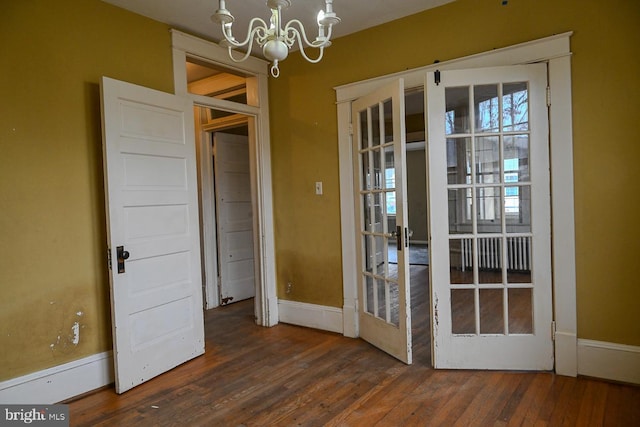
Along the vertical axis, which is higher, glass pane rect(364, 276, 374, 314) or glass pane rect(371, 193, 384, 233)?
glass pane rect(371, 193, 384, 233)

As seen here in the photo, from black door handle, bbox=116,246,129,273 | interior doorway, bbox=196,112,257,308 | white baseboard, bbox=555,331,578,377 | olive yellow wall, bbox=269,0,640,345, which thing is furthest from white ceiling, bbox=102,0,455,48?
white baseboard, bbox=555,331,578,377

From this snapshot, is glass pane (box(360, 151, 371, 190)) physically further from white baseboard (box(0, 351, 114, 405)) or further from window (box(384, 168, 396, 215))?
white baseboard (box(0, 351, 114, 405))

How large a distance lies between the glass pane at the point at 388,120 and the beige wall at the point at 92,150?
543 mm

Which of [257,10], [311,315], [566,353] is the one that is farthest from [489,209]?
[257,10]

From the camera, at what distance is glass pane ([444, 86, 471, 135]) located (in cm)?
269

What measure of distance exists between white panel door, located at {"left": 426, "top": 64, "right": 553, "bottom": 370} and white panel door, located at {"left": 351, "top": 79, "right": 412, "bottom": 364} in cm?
22

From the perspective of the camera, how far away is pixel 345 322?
3.48m

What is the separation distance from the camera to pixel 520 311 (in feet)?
8.86

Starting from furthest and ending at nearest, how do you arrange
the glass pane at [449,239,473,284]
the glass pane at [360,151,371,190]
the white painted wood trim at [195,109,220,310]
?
the white painted wood trim at [195,109,220,310]
the glass pane at [360,151,371,190]
the glass pane at [449,239,473,284]

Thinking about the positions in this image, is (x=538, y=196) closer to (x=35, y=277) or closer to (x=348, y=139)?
(x=348, y=139)

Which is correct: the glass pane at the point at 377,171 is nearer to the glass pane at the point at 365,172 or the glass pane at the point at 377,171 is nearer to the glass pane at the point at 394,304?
the glass pane at the point at 365,172

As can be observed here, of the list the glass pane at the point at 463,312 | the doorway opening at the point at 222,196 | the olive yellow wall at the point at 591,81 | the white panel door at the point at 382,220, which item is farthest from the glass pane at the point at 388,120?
the doorway opening at the point at 222,196

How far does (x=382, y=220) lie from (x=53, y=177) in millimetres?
2322

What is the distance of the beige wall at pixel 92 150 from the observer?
232cm
